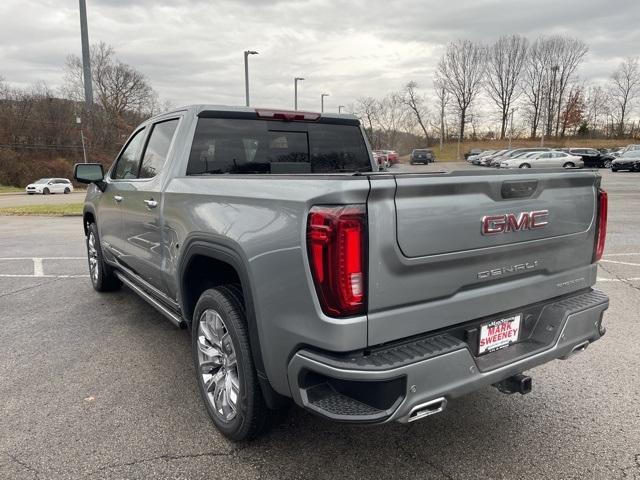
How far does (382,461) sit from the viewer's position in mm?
2609

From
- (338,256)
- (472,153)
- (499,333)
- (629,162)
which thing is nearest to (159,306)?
(338,256)

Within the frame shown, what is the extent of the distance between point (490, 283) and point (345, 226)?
0.90 m

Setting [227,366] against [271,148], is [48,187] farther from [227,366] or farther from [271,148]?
[227,366]

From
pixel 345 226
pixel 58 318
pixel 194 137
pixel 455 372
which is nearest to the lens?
pixel 345 226

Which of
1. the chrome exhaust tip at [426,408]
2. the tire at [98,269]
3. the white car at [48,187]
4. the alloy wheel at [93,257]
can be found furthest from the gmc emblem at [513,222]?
the white car at [48,187]

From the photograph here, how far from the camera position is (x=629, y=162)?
35.0 metres

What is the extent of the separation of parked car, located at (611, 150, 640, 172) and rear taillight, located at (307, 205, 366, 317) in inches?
1556

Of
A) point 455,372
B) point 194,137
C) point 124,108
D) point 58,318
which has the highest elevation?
point 124,108

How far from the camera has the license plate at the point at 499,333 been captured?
2443mm

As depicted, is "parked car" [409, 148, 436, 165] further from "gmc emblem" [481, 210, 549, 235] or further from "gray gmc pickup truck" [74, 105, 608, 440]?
"gmc emblem" [481, 210, 549, 235]

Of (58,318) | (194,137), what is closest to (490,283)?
(194,137)

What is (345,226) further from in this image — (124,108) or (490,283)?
(124,108)

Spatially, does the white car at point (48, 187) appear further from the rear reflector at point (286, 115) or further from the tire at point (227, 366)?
the tire at point (227, 366)

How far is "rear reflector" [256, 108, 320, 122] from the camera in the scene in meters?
3.85
